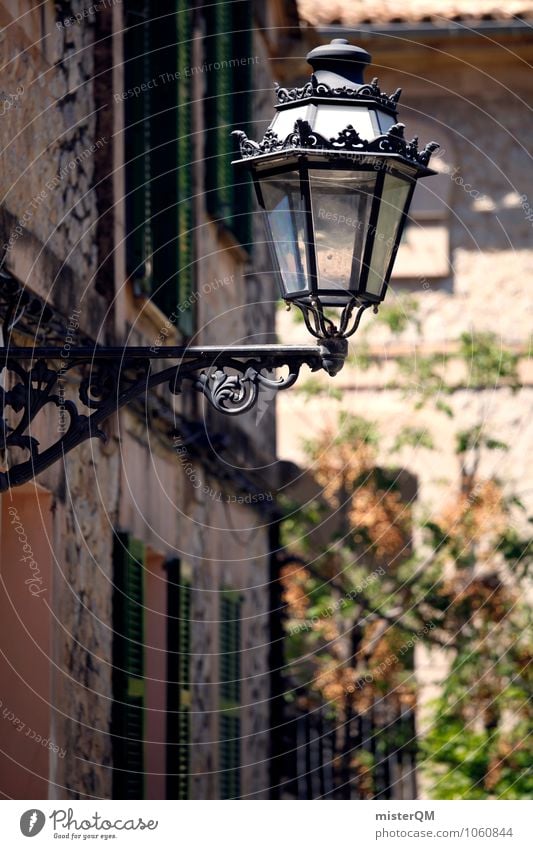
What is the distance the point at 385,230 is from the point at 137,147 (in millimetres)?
3532

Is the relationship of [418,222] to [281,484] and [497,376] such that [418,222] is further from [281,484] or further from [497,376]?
[281,484]

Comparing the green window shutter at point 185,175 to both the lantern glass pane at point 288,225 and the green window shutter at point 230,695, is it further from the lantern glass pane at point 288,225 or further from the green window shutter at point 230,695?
the lantern glass pane at point 288,225

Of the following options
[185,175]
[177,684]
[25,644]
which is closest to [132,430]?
[177,684]

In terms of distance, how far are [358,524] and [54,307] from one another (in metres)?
7.41

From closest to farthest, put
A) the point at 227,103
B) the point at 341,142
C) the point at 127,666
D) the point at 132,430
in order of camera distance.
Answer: the point at 341,142
the point at 127,666
the point at 132,430
the point at 227,103

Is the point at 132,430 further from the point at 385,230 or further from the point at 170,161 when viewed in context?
the point at 385,230

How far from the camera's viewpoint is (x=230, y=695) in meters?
10.8

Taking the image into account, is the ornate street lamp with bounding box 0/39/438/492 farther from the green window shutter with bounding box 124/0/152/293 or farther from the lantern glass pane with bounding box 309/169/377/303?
the green window shutter with bounding box 124/0/152/293

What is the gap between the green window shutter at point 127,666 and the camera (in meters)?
7.25

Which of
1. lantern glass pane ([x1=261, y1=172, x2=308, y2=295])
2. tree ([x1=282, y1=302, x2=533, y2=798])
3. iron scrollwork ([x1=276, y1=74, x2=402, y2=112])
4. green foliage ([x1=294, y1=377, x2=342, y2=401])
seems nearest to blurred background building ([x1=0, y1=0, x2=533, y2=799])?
tree ([x1=282, y1=302, x2=533, y2=798])

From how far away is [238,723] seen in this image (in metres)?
11.2

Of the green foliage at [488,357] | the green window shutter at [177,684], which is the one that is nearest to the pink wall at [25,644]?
the green window shutter at [177,684]

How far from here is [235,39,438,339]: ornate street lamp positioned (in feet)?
14.4

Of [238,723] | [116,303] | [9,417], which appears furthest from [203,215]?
[9,417]
